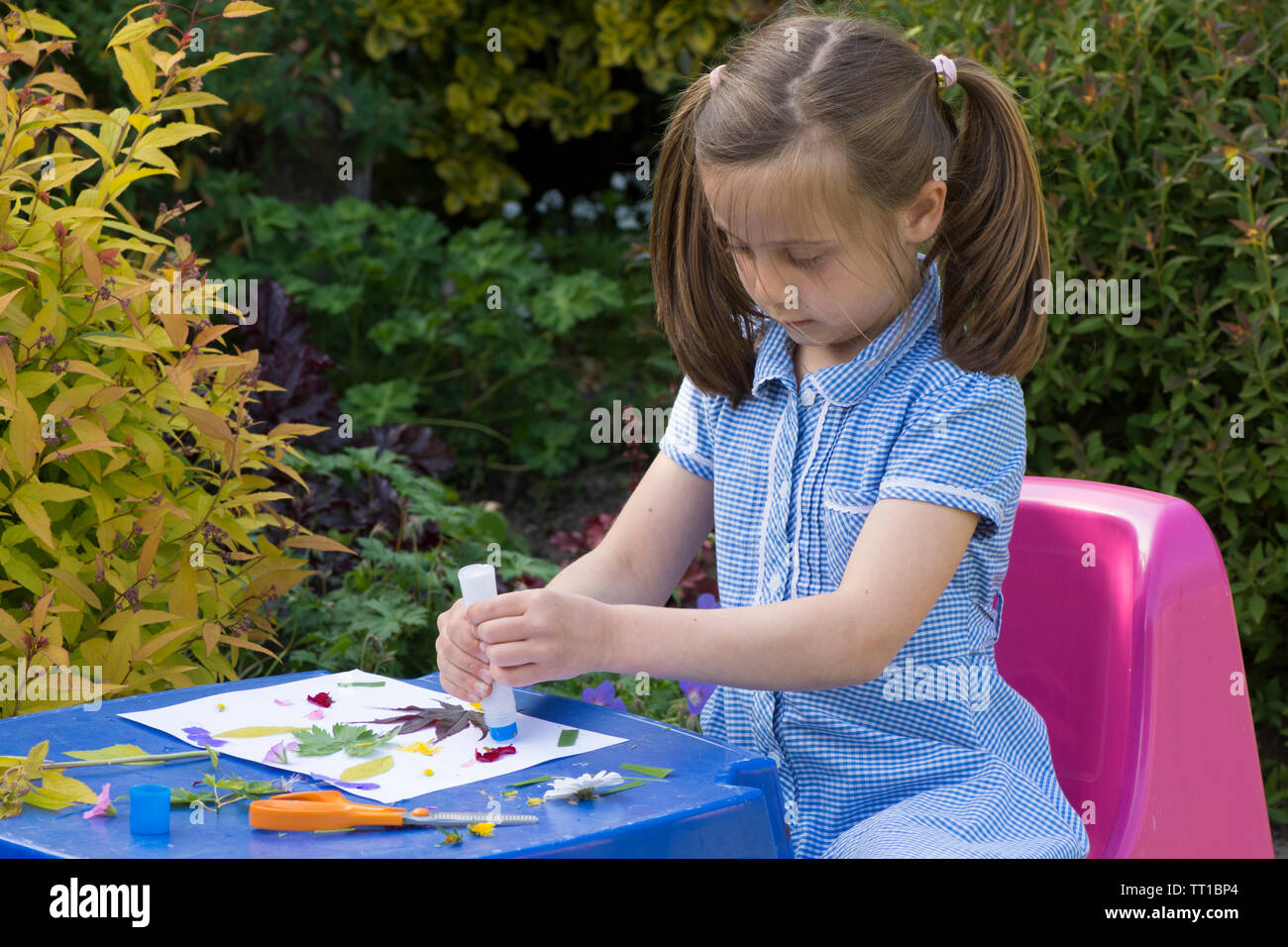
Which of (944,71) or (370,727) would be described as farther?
(944,71)

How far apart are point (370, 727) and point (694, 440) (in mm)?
Result: 602

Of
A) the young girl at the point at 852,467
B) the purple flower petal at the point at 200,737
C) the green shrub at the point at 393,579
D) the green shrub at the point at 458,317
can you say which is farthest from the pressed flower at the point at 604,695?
the green shrub at the point at 458,317

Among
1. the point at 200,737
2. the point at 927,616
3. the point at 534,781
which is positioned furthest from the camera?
the point at 927,616

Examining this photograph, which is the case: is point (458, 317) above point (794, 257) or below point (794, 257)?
below

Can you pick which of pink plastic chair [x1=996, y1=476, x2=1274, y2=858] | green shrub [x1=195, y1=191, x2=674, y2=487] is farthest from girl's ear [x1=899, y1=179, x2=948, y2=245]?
green shrub [x1=195, y1=191, x2=674, y2=487]

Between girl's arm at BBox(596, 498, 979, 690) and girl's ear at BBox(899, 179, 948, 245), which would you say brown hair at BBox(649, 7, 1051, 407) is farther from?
girl's arm at BBox(596, 498, 979, 690)

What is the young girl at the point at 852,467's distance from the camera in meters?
1.42

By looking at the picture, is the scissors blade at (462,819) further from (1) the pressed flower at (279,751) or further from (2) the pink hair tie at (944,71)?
(2) the pink hair tie at (944,71)

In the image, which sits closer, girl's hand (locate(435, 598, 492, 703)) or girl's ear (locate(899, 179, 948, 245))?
girl's hand (locate(435, 598, 492, 703))

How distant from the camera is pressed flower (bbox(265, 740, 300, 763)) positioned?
1267 millimetres

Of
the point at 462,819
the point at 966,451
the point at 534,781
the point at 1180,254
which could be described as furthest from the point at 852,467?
the point at 1180,254

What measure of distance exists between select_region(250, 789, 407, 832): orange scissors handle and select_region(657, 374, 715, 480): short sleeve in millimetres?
765

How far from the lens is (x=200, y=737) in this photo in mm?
1334

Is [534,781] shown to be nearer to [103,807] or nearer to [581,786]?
[581,786]
